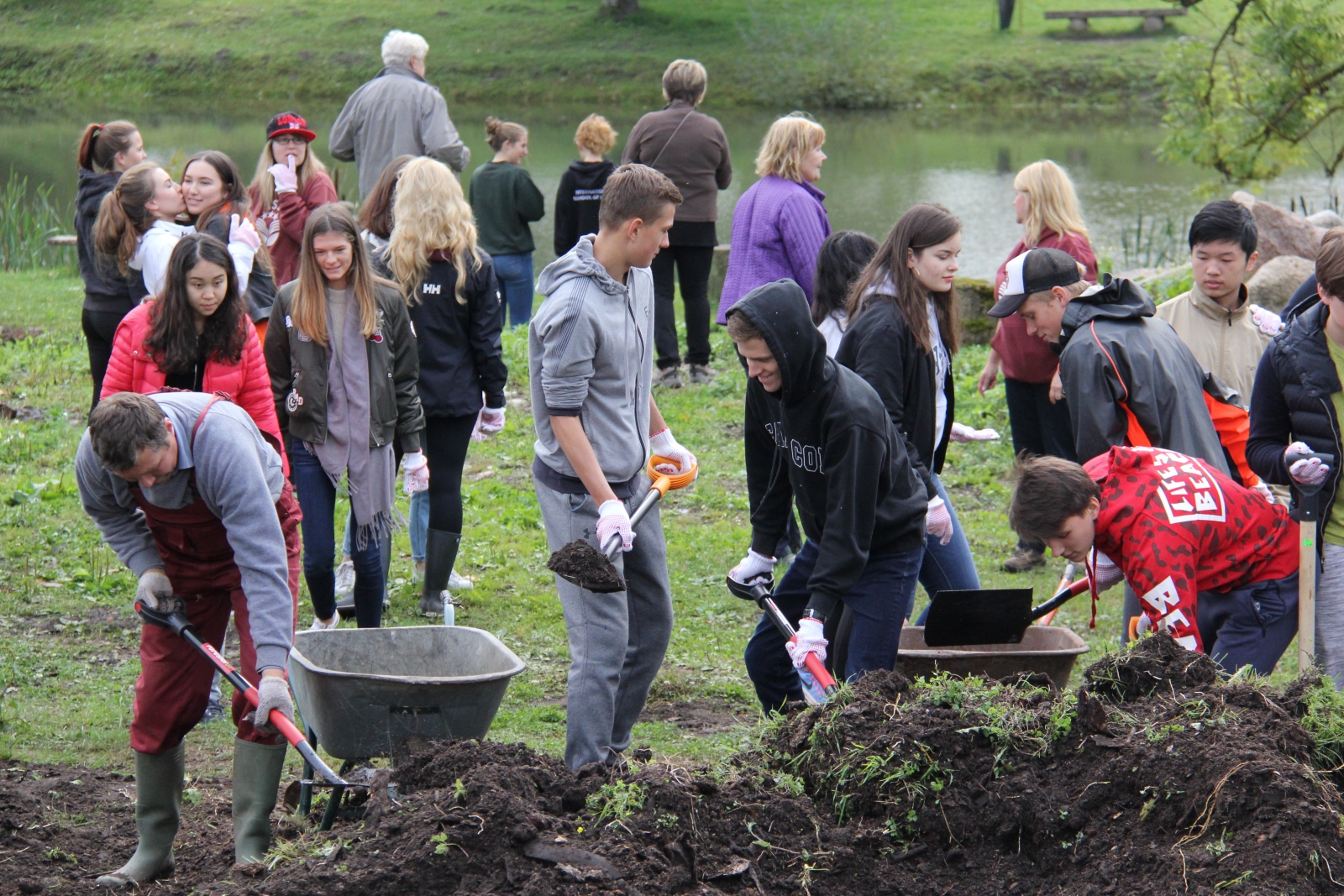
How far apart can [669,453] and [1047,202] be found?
2993 mm

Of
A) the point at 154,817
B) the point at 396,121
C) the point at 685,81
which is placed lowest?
the point at 154,817

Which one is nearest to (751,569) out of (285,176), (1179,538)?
(1179,538)

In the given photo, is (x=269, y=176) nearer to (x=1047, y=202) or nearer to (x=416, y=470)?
(x=416, y=470)

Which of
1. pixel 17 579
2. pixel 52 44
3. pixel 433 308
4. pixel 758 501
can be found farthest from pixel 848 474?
pixel 52 44

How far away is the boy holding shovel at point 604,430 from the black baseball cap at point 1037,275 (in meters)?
1.43

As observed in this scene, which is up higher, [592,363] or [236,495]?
[592,363]

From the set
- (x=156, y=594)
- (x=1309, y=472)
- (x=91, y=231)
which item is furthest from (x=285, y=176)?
(x=1309, y=472)

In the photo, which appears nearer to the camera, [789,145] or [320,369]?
[320,369]

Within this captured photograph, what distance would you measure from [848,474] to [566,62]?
32.7 m

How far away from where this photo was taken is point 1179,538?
361 cm

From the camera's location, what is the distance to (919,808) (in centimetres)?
328

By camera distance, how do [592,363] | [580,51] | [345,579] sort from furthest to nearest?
1. [580,51]
2. [345,579]
3. [592,363]

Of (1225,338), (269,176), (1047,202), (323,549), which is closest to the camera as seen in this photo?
(1225,338)

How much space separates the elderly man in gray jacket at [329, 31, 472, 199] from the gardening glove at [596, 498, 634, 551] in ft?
17.4
